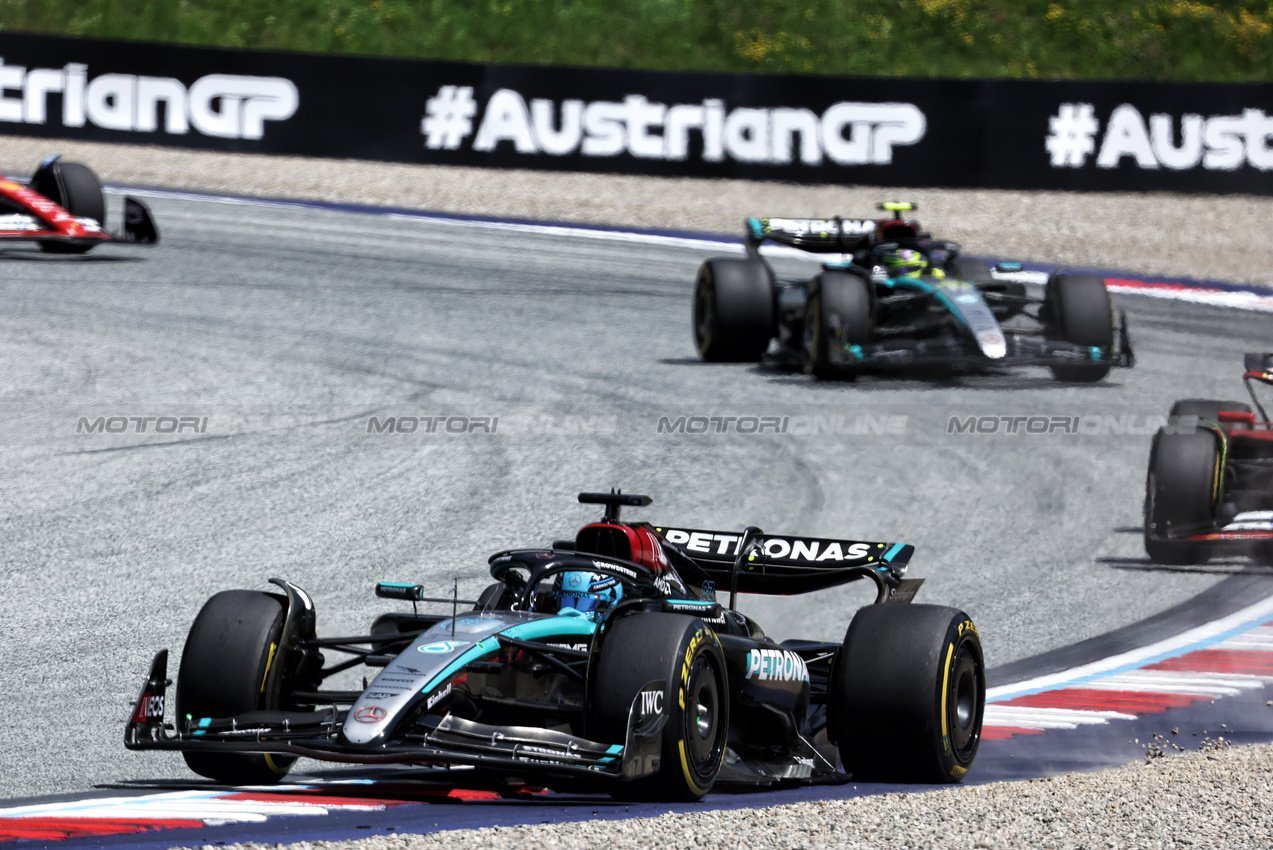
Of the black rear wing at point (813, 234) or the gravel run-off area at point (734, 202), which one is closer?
the black rear wing at point (813, 234)

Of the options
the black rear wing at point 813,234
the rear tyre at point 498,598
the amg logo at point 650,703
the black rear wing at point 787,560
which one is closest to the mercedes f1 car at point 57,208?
the black rear wing at point 813,234

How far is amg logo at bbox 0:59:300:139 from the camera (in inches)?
1000

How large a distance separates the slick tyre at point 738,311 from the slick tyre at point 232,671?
9786 millimetres

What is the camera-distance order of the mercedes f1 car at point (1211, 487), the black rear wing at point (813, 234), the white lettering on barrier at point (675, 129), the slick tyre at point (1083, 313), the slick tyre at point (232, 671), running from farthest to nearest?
the white lettering on barrier at point (675, 129) < the black rear wing at point (813, 234) < the slick tyre at point (1083, 313) < the mercedes f1 car at point (1211, 487) < the slick tyre at point (232, 671)

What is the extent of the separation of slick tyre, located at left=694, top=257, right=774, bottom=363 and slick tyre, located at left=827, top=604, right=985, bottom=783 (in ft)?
30.2

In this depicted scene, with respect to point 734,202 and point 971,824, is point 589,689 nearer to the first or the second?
point 971,824

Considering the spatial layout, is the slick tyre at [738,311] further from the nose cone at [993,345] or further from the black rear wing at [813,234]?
the nose cone at [993,345]

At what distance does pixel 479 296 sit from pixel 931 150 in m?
8.04

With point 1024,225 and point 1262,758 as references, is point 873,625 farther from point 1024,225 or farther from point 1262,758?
point 1024,225

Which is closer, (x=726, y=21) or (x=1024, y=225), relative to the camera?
(x=1024, y=225)

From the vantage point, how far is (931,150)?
24594 mm

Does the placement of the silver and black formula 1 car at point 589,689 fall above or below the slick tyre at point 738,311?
below

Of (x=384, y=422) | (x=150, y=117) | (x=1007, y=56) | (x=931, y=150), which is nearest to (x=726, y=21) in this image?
(x=1007, y=56)

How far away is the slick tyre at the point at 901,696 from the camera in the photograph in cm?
707
